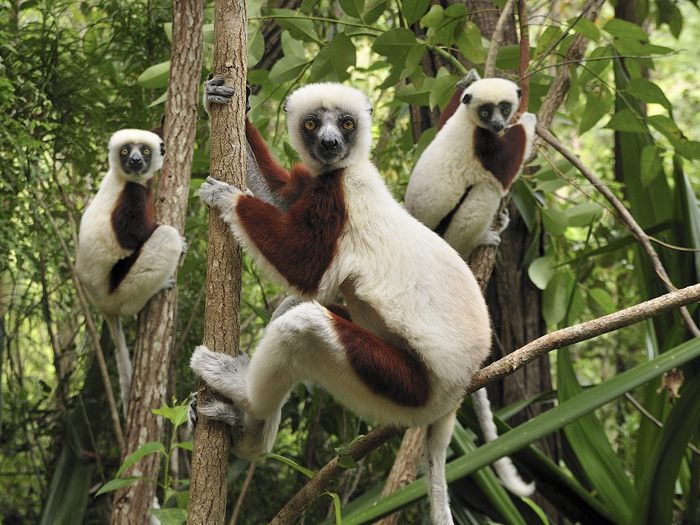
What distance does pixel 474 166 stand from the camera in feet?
16.8

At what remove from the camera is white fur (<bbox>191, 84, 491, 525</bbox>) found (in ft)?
9.82

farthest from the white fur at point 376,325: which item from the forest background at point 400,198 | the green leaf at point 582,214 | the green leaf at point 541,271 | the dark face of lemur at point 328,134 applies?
the green leaf at point 582,214

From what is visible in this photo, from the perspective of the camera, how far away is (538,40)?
4961 mm

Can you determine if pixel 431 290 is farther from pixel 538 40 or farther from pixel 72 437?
pixel 72 437

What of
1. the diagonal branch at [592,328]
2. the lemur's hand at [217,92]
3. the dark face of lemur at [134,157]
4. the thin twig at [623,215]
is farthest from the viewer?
the dark face of lemur at [134,157]

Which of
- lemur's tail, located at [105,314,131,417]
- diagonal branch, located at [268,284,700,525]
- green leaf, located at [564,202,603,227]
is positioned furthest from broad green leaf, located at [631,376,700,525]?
lemur's tail, located at [105,314,131,417]

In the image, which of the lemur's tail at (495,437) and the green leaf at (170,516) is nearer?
the green leaf at (170,516)

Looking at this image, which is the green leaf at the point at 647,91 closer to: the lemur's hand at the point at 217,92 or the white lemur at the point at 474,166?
the white lemur at the point at 474,166

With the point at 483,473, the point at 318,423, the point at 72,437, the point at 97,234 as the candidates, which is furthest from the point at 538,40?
the point at 72,437

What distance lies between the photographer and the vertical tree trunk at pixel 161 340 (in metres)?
4.38

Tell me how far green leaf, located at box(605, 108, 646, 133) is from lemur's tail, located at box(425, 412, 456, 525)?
2.38 meters

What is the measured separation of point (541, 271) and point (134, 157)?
10.1 feet

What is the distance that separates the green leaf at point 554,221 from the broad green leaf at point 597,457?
903 millimetres

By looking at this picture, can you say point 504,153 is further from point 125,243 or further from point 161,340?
point 125,243
